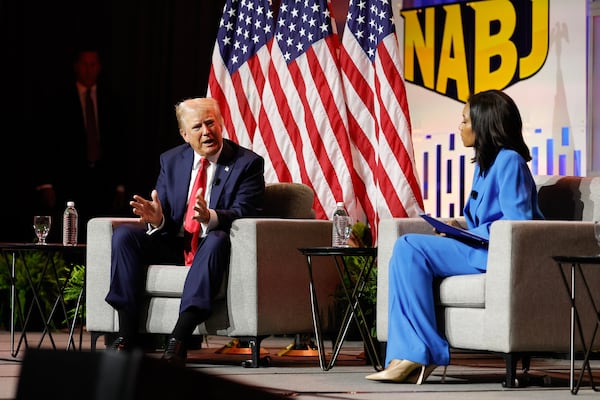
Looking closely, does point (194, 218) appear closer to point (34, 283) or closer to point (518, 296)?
point (518, 296)

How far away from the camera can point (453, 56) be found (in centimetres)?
663

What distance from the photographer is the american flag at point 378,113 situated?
19.6ft

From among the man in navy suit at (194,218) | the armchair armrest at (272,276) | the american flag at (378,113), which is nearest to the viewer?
the man in navy suit at (194,218)

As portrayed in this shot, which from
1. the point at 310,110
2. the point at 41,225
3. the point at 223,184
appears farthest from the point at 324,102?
the point at 41,225

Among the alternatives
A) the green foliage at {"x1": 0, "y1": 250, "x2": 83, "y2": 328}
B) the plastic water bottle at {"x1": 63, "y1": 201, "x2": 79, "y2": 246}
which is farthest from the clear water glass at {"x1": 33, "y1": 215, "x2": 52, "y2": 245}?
the green foliage at {"x1": 0, "y1": 250, "x2": 83, "y2": 328}

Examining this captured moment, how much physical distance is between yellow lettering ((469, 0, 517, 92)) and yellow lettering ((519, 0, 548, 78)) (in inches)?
4.2

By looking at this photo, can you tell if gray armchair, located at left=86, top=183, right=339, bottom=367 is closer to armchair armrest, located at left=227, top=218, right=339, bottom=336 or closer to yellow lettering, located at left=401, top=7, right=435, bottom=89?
armchair armrest, located at left=227, top=218, right=339, bottom=336

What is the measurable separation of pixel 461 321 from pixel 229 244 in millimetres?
1100

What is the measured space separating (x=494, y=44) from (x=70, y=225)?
2.95 meters

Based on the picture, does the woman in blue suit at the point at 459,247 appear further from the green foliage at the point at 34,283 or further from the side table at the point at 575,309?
the green foliage at the point at 34,283

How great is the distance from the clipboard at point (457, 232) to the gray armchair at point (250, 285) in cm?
85

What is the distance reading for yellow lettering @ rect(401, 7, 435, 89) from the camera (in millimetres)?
6738

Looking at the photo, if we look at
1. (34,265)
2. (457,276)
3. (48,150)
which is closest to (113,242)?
(457,276)

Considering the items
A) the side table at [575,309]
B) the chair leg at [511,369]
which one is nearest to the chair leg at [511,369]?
the chair leg at [511,369]
